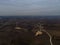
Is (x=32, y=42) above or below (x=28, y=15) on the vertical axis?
below

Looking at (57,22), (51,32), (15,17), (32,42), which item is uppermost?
(15,17)

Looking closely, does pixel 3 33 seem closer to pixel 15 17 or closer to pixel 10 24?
pixel 10 24

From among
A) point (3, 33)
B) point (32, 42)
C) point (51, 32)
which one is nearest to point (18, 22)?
point (3, 33)

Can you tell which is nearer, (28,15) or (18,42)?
(18,42)

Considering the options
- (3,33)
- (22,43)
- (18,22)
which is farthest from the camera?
(18,22)

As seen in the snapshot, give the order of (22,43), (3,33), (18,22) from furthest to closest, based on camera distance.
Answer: (18,22) < (3,33) < (22,43)

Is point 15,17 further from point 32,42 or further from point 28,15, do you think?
point 32,42

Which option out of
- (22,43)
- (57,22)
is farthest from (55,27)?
(22,43)
